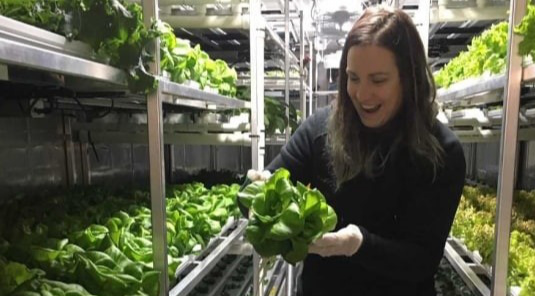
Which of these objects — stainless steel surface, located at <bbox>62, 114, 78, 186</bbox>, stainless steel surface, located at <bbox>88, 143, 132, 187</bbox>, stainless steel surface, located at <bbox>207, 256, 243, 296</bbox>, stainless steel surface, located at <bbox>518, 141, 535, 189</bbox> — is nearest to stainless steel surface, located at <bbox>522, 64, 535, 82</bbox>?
stainless steel surface, located at <bbox>518, 141, 535, 189</bbox>

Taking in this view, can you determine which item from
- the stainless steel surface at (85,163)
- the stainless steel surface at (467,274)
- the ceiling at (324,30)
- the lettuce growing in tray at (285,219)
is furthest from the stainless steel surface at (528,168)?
the stainless steel surface at (85,163)

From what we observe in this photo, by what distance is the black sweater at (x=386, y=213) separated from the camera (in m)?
1.24

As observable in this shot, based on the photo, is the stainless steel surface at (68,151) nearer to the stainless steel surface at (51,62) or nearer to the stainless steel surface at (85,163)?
the stainless steel surface at (85,163)

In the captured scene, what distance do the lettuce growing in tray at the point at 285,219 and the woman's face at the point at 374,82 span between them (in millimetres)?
396

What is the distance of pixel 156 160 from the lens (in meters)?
1.19

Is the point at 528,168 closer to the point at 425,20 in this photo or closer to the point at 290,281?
the point at 425,20

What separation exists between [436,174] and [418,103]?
0.24 metres

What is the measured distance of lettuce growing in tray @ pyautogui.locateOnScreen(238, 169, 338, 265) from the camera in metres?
1.02

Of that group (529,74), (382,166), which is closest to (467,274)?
(382,166)

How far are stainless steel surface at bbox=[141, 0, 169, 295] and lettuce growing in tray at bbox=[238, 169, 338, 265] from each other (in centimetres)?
27

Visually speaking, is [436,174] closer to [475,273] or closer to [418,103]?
[418,103]

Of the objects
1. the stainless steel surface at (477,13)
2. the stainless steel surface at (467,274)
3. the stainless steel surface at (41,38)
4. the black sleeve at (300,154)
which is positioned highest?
the stainless steel surface at (477,13)

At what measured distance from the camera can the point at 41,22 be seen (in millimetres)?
951

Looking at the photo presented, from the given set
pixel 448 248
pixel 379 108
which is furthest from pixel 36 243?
pixel 448 248
